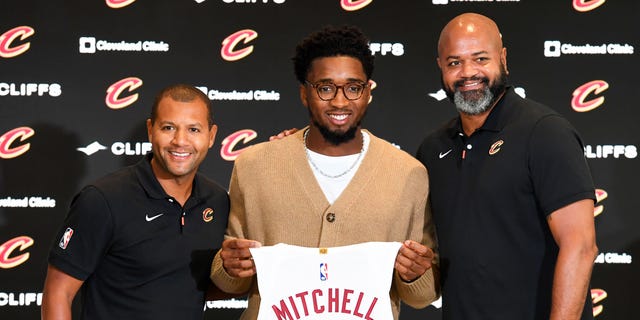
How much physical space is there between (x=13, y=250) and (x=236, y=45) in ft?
5.31

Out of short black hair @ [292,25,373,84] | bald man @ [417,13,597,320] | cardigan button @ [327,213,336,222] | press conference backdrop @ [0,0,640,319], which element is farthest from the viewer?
press conference backdrop @ [0,0,640,319]

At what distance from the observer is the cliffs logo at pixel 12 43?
407cm

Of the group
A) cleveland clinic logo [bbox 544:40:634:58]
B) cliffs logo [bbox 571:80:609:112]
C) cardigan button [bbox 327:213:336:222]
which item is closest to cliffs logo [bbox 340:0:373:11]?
cleveland clinic logo [bbox 544:40:634:58]

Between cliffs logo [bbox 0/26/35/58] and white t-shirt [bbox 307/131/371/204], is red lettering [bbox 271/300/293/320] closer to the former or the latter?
white t-shirt [bbox 307/131/371/204]

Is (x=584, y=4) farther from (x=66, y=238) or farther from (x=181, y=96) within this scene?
(x=66, y=238)

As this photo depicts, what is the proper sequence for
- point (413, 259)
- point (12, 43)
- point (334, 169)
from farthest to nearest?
point (12, 43), point (334, 169), point (413, 259)

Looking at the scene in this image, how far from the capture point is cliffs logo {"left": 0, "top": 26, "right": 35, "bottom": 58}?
407cm

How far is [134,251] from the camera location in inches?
91.3

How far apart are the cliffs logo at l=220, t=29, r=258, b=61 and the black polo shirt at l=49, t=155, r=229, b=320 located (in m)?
1.77

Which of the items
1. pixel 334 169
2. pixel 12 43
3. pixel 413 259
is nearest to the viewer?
pixel 413 259

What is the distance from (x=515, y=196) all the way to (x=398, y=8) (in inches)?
82.0

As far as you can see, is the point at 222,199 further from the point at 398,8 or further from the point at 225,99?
the point at 398,8

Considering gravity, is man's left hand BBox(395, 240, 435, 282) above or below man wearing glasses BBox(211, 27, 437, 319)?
below

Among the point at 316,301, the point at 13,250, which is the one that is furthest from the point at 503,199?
the point at 13,250
